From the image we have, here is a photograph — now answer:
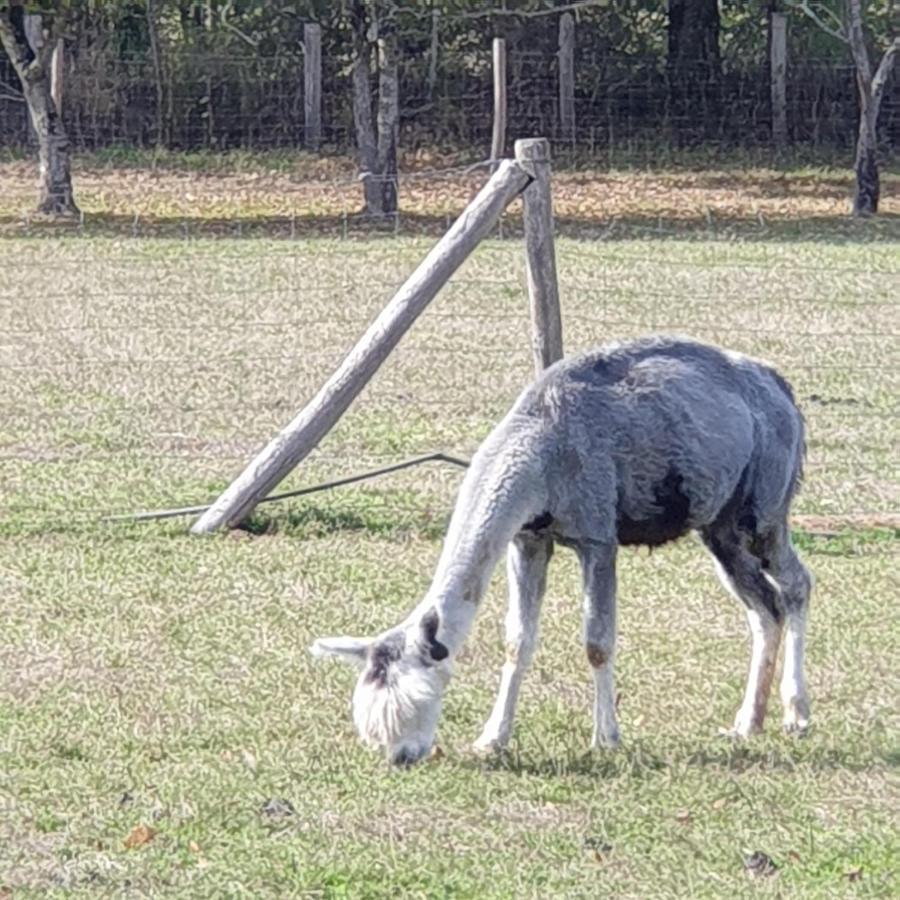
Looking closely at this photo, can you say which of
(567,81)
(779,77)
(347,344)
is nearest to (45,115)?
(567,81)

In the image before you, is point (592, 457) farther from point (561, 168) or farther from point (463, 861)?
point (561, 168)

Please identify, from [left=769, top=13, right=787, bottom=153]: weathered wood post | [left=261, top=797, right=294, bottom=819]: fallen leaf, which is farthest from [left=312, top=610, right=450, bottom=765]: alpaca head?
[left=769, top=13, right=787, bottom=153]: weathered wood post

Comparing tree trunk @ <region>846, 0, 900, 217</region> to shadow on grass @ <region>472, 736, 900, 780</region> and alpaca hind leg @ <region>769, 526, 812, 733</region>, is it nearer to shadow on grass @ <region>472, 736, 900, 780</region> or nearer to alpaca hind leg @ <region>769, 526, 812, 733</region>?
alpaca hind leg @ <region>769, 526, 812, 733</region>

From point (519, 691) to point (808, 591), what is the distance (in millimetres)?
1043

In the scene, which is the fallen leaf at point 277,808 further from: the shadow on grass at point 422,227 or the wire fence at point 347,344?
the shadow on grass at point 422,227

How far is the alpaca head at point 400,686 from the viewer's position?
6121mm

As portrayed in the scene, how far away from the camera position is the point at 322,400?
31.6 feet

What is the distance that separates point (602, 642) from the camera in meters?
6.72

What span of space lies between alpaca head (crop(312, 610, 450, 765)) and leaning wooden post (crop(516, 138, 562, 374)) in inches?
113

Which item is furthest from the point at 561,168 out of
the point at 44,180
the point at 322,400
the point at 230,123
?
the point at 322,400

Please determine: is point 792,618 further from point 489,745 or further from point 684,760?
point 489,745

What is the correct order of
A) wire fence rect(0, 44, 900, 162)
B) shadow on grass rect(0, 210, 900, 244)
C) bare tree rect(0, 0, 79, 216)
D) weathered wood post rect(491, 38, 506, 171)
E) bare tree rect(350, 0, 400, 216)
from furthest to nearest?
wire fence rect(0, 44, 900, 162) → bare tree rect(350, 0, 400, 216) → bare tree rect(0, 0, 79, 216) → weathered wood post rect(491, 38, 506, 171) → shadow on grass rect(0, 210, 900, 244)

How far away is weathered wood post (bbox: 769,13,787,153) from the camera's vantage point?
1197 inches

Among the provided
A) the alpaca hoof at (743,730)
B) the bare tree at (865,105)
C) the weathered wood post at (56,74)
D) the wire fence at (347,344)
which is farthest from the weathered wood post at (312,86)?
the alpaca hoof at (743,730)
